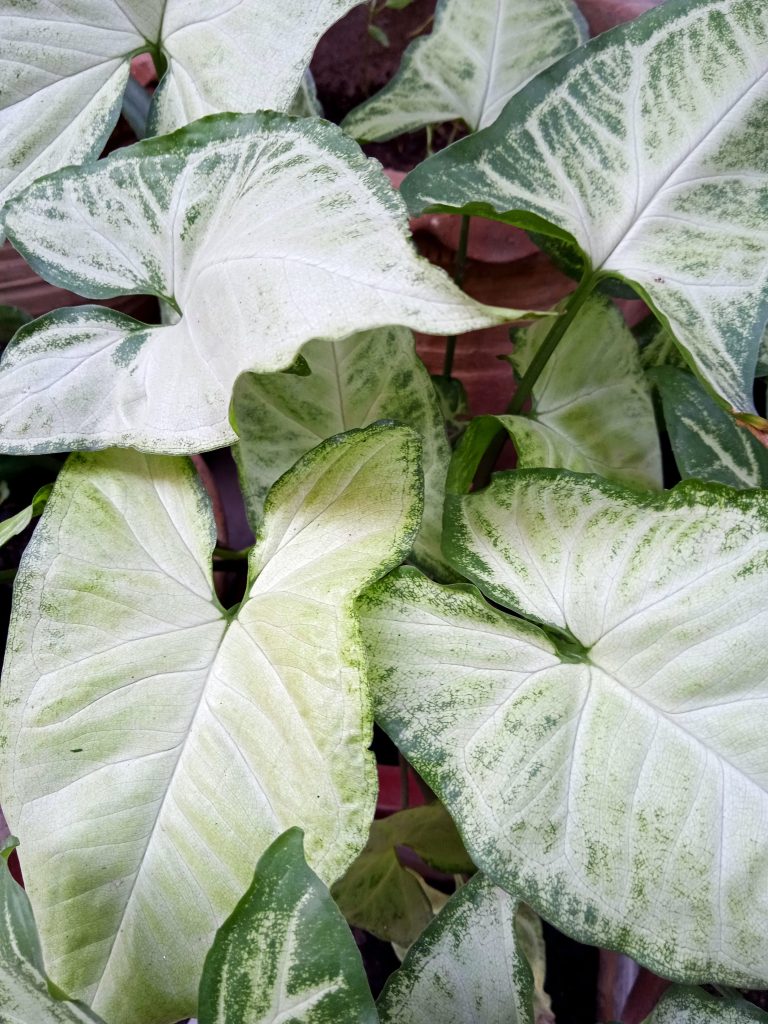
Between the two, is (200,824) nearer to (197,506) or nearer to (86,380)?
(197,506)

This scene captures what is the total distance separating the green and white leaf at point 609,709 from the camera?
0.49 meters

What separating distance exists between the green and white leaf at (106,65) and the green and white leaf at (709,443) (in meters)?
0.46

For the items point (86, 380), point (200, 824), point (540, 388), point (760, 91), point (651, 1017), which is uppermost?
point (760, 91)

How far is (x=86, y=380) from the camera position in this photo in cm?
58

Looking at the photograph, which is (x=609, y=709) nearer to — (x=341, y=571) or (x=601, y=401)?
(x=341, y=571)

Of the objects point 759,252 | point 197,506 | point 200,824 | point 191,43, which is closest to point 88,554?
point 197,506

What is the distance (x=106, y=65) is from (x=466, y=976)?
0.83 metres

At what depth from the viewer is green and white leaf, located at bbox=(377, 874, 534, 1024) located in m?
0.56

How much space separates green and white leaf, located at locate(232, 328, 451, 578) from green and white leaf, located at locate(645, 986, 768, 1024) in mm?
378

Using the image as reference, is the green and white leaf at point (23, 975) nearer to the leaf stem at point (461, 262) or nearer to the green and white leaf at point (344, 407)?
the green and white leaf at point (344, 407)

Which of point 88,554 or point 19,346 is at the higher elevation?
point 19,346

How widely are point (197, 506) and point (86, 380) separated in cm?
13

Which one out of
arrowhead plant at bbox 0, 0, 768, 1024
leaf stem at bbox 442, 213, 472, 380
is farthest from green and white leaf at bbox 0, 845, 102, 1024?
leaf stem at bbox 442, 213, 472, 380

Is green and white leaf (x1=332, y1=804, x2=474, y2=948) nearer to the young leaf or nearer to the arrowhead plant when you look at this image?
the arrowhead plant
